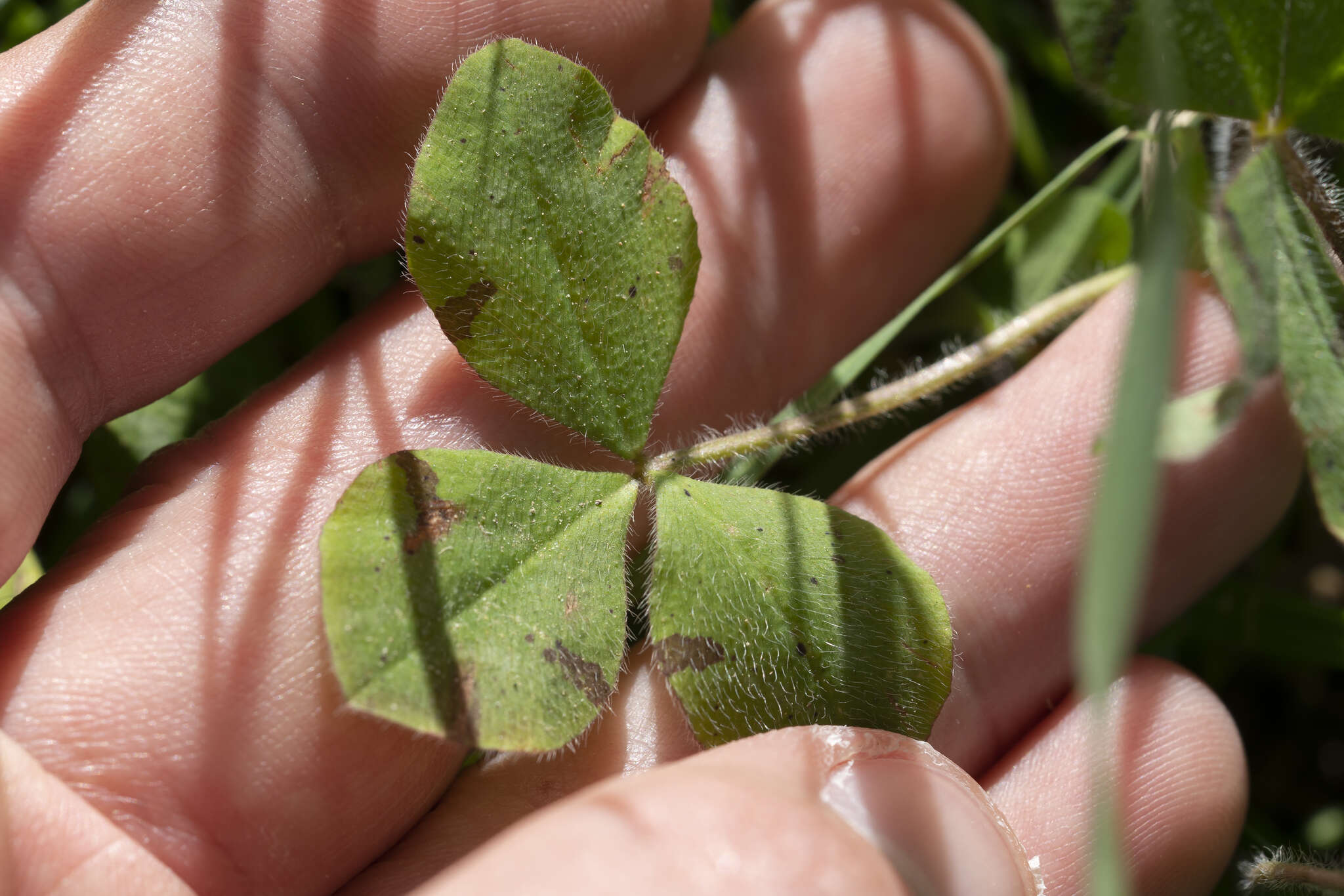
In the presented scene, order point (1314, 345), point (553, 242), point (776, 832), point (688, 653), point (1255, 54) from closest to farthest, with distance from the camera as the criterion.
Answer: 1. point (776, 832)
2. point (688, 653)
3. point (553, 242)
4. point (1314, 345)
5. point (1255, 54)

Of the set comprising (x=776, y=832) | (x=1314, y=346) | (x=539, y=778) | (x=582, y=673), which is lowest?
(x=539, y=778)

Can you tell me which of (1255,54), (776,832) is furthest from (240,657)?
(1255,54)

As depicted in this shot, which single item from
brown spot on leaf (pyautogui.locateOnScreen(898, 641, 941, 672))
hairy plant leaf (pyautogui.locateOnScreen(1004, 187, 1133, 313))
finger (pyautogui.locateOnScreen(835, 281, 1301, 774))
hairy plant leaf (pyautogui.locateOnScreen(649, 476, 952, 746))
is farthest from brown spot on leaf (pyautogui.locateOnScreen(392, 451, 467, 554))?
hairy plant leaf (pyautogui.locateOnScreen(1004, 187, 1133, 313))

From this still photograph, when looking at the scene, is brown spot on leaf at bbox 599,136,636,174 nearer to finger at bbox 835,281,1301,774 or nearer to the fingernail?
finger at bbox 835,281,1301,774

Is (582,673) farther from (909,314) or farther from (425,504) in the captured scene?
(909,314)

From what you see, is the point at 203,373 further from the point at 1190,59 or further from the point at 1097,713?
the point at 1190,59

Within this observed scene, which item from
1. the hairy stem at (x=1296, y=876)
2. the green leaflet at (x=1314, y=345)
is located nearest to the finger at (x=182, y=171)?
the green leaflet at (x=1314, y=345)

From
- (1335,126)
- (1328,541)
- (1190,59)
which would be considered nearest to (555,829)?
(1190,59)
